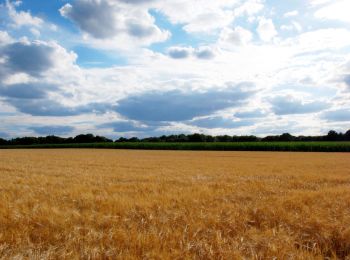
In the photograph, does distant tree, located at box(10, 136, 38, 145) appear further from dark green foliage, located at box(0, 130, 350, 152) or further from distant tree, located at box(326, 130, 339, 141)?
distant tree, located at box(326, 130, 339, 141)

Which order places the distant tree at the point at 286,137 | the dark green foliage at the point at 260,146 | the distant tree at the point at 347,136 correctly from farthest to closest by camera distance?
the distant tree at the point at 286,137, the distant tree at the point at 347,136, the dark green foliage at the point at 260,146

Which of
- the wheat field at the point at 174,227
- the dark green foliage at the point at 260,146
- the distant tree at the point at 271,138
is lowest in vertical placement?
the wheat field at the point at 174,227

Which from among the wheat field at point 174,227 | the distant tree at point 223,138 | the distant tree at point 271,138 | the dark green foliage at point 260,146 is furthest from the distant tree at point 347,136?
the wheat field at point 174,227

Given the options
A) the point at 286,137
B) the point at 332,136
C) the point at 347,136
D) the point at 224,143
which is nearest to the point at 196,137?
the point at 286,137

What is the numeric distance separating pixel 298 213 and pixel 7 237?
233 inches

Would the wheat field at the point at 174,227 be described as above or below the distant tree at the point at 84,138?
below

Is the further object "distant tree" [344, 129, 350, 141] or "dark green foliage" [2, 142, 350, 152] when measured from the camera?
"distant tree" [344, 129, 350, 141]

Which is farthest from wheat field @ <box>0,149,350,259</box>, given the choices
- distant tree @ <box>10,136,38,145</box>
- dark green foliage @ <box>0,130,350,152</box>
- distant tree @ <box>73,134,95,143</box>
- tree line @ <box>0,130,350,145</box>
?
distant tree @ <box>10,136,38,145</box>

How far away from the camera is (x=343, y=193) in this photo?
9.93 m

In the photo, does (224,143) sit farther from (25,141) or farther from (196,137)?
(25,141)

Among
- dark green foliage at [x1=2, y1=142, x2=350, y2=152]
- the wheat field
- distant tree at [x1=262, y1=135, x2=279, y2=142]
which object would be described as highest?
distant tree at [x1=262, y1=135, x2=279, y2=142]

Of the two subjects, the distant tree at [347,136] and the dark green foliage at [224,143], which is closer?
the dark green foliage at [224,143]

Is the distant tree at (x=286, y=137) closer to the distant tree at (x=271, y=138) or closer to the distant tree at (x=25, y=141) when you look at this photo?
the distant tree at (x=271, y=138)

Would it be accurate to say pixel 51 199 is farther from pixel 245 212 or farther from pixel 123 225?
pixel 245 212
